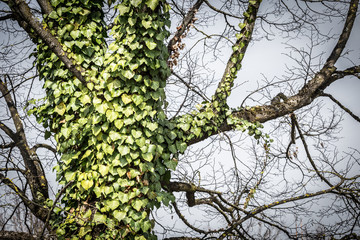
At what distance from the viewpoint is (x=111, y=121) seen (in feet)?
10.7

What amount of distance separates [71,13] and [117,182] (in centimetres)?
223

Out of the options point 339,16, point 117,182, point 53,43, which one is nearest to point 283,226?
point 117,182

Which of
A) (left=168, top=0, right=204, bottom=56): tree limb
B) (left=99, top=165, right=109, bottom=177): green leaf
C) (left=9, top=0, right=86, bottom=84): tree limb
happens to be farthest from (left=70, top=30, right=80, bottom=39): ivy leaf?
(left=99, top=165, right=109, bottom=177): green leaf

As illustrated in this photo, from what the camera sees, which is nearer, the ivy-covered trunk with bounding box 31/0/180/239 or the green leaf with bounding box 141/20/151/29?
the ivy-covered trunk with bounding box 31/0/180/239

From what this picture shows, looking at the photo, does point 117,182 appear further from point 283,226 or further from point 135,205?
point 283,226

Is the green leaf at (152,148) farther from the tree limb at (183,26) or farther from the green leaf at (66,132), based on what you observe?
the tree limb at (183,26)

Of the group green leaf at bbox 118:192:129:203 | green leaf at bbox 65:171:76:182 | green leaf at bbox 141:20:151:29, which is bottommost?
green leaf at bbox 118:192:129:203

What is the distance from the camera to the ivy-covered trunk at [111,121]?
126 inches

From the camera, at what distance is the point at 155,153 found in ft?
11.1

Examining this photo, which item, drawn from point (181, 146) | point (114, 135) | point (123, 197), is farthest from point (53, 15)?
point (123, 197)

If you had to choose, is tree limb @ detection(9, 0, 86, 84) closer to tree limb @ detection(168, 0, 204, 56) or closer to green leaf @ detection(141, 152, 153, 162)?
green leaf @ detection(141, 152, 153, 162)

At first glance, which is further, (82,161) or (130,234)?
(82,161)

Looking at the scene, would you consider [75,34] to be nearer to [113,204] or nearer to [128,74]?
[128,74]

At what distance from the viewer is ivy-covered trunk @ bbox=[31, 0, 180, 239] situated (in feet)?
10.5
